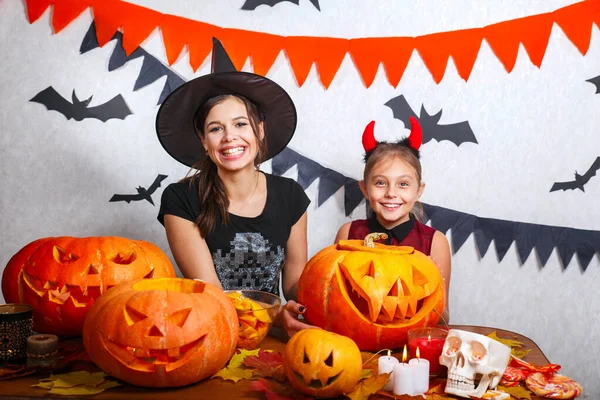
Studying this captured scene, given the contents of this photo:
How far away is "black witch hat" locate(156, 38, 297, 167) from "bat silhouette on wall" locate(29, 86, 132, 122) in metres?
0.58

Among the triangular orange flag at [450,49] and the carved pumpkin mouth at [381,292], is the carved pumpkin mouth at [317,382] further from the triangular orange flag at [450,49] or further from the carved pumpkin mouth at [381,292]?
the triangular orange flag at [450,49]

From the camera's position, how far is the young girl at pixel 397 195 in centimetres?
181

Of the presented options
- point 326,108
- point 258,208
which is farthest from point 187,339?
point 326,108

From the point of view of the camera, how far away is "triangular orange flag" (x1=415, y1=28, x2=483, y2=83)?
2.20 metres

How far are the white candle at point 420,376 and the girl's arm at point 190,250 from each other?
2.51 ft

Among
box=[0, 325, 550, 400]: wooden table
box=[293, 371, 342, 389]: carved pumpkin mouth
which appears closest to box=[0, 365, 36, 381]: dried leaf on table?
box=[0, 325, 550, 400]: wooden table

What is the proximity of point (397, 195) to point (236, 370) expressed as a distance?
0.92 m

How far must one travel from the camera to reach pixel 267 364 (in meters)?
1.07

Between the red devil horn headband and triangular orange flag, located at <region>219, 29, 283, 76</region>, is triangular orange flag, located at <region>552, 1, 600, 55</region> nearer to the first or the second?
the red devil horn headband

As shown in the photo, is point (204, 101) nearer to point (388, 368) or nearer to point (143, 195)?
point (143, 195)

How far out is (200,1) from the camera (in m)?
2.28

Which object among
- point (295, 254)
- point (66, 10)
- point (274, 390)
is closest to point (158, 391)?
point (274, 390)

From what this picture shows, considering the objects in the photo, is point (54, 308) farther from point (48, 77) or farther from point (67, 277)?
point (48, 77)

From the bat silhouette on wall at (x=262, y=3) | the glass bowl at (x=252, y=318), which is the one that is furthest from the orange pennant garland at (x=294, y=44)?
the glass bowl at (x=252, y=318)
